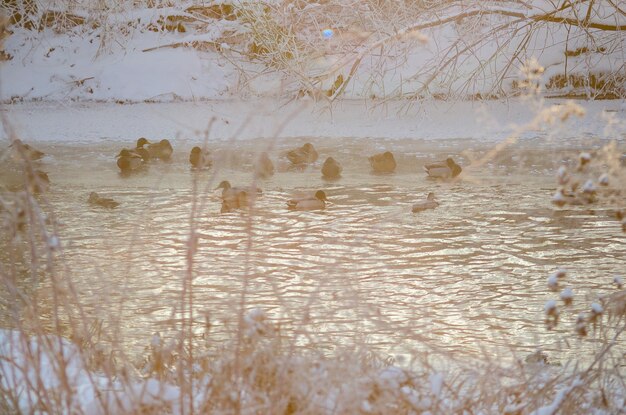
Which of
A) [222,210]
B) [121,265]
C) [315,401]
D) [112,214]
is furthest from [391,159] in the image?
[315,401]

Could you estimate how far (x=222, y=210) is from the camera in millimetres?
6984

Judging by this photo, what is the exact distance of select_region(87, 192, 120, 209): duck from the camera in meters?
7.09

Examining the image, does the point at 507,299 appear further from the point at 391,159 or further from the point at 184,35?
the point at 184,35

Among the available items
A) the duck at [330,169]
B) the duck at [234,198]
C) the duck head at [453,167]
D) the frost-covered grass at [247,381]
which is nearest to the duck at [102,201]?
the duck at [234,198]

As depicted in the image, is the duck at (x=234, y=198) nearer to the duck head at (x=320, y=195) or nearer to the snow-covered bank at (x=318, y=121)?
the duck head at (x=320, y=195)

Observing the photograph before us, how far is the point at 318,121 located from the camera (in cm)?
1176

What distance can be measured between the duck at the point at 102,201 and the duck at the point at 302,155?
229 centimetres

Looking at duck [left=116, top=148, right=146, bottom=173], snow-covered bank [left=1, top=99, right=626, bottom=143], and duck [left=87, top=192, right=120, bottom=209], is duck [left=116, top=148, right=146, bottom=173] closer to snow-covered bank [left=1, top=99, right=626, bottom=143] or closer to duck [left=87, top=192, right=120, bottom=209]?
snow-covered bank [left=1, top=99, right=626, bottom=143]

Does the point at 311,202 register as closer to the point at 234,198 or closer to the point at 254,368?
the point at 234,198

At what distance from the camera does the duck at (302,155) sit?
8977 mm

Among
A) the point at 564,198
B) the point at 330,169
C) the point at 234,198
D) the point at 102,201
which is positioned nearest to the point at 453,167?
the point at 330,169

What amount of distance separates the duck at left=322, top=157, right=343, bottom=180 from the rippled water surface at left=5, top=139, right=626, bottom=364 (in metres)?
0.14

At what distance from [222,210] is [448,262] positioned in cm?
210

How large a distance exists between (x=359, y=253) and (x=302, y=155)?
132 inches
